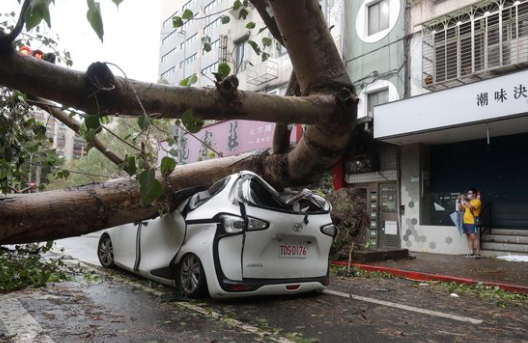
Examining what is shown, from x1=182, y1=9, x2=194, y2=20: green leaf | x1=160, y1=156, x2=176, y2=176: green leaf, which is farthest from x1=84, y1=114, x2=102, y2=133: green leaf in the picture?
x1=182, y1=9, x2=194, y2=20: green leaf

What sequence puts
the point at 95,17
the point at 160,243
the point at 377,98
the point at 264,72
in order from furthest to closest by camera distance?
the point at 264,72
the point at 377,98
the point at 160,243
the point at 95,17

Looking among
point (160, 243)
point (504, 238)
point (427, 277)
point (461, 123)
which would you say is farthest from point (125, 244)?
point (504, 238)

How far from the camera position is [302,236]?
537cm

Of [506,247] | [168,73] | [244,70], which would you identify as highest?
[168,73]

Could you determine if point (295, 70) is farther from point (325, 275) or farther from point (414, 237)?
point (414, 237)

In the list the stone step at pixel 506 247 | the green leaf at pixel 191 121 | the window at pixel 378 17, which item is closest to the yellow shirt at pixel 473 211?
the stone step at pixel 506 247

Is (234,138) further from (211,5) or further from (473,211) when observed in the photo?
(211,5)

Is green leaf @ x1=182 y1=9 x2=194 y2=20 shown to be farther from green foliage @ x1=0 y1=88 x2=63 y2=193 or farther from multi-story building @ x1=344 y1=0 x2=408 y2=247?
multi-story building @ x1=344 y1=0 x2=408 y2=247

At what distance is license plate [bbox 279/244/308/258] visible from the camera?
523cm

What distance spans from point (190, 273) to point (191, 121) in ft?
10.5

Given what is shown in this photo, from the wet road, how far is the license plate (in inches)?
23.2

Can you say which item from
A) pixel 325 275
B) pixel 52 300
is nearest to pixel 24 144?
pixel 52 300

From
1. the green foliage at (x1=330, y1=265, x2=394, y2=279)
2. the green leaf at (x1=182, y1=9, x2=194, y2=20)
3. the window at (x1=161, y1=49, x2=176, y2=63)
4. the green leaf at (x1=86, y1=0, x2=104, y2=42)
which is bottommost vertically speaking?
the green foliage at (x1=330, y1=265, x2=394, y2=279)

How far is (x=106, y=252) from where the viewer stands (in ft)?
25.3
